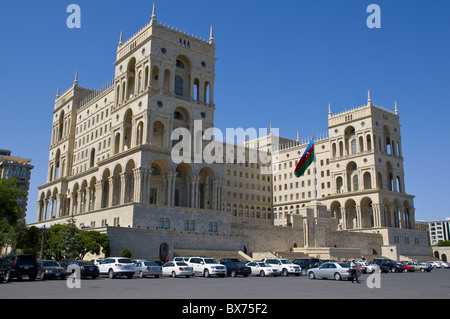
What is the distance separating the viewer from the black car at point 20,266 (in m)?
27.4

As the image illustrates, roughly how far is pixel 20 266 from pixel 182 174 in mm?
34889

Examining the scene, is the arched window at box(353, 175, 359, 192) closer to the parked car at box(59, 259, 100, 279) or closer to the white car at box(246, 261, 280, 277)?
the white car at box(246, 261, 280, 277)

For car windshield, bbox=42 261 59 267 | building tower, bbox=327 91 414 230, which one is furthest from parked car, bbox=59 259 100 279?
building tower, bbox=327 91 414 230

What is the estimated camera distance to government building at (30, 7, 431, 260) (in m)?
56.2

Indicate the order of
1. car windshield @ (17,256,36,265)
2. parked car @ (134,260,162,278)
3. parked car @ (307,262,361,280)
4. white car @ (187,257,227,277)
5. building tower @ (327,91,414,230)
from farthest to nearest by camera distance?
1. building tower @ (327,91,414,230)
2. white car @ (187,257,227,277)
3. parked car @ (134,260,162,278)
4. parked car @ (307,262,361,280)
5. car windshield @ (17,256,36,265)

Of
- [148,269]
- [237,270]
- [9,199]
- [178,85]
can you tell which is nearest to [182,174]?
[178,85]

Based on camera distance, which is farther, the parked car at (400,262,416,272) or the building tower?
the building tower

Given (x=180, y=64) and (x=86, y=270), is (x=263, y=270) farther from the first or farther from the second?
(x=180, y=64)

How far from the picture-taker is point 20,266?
28062 mm

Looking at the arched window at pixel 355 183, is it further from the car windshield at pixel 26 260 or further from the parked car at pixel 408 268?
the car windshield at pixel 26 260

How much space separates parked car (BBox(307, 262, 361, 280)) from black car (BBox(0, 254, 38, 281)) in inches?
780

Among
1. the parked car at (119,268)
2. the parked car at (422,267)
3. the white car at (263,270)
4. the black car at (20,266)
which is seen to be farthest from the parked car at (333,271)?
the parked car at (422,267)
